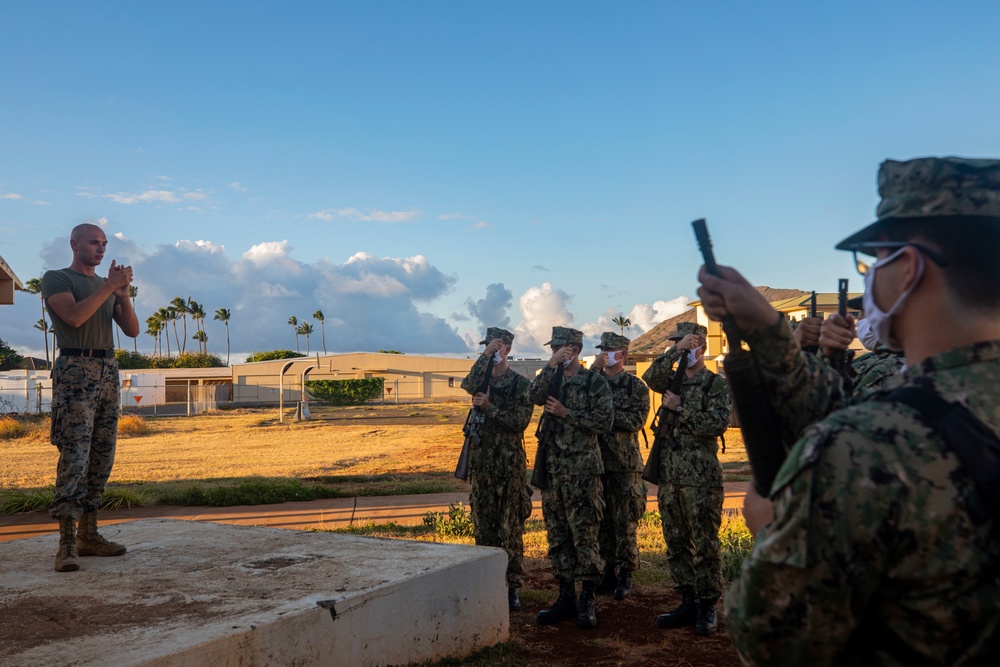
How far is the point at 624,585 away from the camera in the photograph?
262 inches

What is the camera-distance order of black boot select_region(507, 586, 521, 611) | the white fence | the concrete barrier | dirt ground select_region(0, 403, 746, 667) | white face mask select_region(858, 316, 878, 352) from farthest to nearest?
the white fence → black boot select_region(507, 586, 521, 611) → dirt ground select_region(0, 403, 746, 667) → the concrete barrier → white face mask select_region(858, 316, 878, 352)

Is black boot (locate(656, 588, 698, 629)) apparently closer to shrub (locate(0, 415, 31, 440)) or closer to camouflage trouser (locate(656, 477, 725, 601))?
camouflage trouser (locate(656, 477, 725, 601))

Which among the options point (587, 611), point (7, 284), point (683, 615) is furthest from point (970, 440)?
point (7, 284)

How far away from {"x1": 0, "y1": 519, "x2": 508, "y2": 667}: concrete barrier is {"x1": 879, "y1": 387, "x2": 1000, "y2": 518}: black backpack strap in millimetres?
2912

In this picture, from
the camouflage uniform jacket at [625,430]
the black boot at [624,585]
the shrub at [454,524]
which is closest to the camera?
the black boot at [624,585]

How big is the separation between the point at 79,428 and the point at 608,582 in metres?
4.31

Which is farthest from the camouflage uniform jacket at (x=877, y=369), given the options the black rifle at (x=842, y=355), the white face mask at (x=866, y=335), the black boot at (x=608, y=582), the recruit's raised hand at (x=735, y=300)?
the black boot at (x=608, y=582)

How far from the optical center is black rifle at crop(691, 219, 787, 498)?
5.79 ft

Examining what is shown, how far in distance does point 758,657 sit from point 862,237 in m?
0.90

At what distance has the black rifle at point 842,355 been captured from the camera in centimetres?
240

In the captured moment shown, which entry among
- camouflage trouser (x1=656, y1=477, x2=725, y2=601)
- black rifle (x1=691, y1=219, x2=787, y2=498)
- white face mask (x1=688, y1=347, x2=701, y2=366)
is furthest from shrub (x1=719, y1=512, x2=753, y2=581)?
black rifle (x1=691, y1=219, x2=787, y2=498)

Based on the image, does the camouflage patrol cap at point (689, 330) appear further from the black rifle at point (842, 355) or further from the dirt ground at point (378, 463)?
the black rifle at point (842, 355)

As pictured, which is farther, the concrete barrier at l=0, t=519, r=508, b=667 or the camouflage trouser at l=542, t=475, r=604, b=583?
the camouflage trouser at l=542, t=475, r=604, b=583

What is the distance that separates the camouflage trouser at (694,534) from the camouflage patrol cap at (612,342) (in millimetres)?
1708
